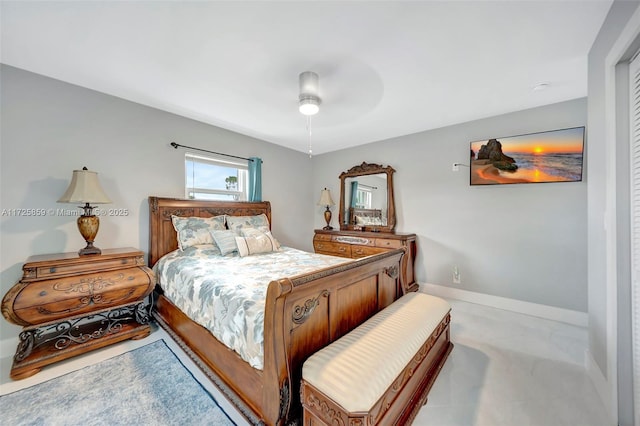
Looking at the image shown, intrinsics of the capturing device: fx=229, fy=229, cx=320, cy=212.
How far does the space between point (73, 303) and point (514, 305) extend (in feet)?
15.3

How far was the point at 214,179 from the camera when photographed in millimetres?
3500

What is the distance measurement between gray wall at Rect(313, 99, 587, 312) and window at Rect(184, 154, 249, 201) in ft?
8.06

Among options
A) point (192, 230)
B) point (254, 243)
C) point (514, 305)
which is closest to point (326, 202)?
point (254, 243)

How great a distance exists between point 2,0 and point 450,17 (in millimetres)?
2784

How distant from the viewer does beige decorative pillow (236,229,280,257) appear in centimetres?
271

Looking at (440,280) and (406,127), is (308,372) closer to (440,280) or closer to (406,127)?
(440,280)

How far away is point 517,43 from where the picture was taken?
1719 mm

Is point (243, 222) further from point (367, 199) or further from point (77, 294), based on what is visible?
point (367, 199)

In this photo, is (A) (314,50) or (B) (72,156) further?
(B) (72,156)

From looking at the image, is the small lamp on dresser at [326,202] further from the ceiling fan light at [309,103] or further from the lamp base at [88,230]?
the lamp base at [88,230]

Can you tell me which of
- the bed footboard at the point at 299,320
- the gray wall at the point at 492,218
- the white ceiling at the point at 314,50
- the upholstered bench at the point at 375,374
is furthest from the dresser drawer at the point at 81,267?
the gray wall at the point at 492,218

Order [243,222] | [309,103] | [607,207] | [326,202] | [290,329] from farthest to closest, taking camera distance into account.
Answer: [326,202], [243,222], [309,103], [607,207], [290,329]

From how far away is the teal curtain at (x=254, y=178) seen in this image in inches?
147

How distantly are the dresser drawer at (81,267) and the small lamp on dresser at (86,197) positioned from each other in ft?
0.52
